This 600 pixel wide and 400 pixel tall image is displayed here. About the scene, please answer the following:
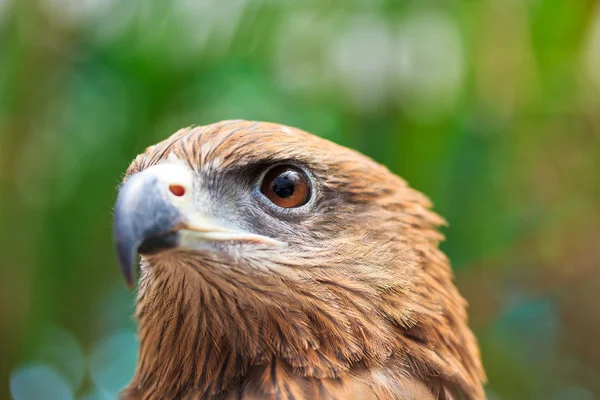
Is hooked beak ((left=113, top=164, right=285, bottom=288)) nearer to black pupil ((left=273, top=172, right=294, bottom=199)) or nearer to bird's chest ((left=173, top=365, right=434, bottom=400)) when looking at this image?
Answer: black pupil ((left=273, top=172, right=294, bottom=199))

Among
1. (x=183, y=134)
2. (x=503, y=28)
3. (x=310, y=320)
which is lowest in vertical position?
(x=310, y=320)

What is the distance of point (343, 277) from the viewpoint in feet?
5.61

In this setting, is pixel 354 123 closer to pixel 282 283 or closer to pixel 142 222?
pixel 282 283

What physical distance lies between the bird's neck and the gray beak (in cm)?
18

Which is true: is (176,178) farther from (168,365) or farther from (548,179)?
(548,179)

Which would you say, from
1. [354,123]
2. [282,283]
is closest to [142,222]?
[282,283]

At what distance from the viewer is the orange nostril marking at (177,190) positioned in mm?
1580

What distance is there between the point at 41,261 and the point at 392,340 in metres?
2.56

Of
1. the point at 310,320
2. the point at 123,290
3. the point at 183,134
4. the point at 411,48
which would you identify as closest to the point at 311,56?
the point at 411,48

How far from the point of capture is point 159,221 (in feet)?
4.90

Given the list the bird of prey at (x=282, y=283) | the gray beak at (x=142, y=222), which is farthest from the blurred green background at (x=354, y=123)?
the gray beak at (x=142, y=222)

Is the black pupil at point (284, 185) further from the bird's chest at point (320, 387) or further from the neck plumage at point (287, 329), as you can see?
the bird's chest at point (320, 387)

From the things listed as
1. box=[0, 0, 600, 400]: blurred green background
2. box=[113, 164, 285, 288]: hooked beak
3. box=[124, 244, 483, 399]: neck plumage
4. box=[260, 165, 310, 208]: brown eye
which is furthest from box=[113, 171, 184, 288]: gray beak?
box=[0, 0, 600, 400]: blurred green background

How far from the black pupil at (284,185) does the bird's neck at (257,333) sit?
249mm
